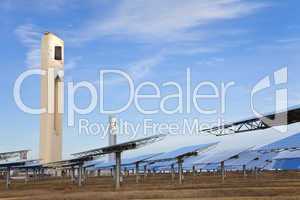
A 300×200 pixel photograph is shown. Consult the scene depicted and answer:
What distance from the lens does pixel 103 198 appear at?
1735 inches

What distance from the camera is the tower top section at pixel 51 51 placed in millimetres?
156125

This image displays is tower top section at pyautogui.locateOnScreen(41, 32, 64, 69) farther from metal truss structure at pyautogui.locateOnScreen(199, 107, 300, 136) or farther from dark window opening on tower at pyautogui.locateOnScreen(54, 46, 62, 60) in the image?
metal truss structure at pyautogui.locateOnScreen(199, 107, 300, 136)

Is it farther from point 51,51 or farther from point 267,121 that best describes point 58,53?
A: point 267,121

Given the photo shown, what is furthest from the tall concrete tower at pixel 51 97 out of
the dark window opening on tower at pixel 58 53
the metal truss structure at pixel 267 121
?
the metal truss structure at pixel 267 121

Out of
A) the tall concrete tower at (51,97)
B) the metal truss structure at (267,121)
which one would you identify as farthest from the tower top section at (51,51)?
the metal truss structure at (267,121)

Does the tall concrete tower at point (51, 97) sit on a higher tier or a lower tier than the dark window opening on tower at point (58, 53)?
lower

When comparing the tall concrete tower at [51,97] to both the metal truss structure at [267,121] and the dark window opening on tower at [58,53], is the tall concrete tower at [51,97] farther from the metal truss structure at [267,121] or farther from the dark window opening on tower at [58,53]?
the metal truss structure at [267,121]

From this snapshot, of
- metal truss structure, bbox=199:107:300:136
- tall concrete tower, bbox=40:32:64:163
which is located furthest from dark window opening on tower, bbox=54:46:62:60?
metal truss structure, bbox=199:107:300:136

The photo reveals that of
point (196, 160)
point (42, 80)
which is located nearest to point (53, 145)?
point (42, 80)

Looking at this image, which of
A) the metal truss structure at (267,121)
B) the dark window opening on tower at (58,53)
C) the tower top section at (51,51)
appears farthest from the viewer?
the dark window opening on tower at (58,53)

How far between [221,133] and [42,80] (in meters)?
105

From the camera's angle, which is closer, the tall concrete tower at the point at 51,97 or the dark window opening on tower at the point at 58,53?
the tall concrete tower at the point at 51,97

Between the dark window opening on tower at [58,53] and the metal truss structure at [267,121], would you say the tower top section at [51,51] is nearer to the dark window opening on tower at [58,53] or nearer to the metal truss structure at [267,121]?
the dark window opening on tower at [58,53]

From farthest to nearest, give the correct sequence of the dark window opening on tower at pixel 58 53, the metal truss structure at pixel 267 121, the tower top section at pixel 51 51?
the dark window opening on tower at pixel 58 53, the tower top section at pixel 51 51, the metal truss structure at pixel 267 121
